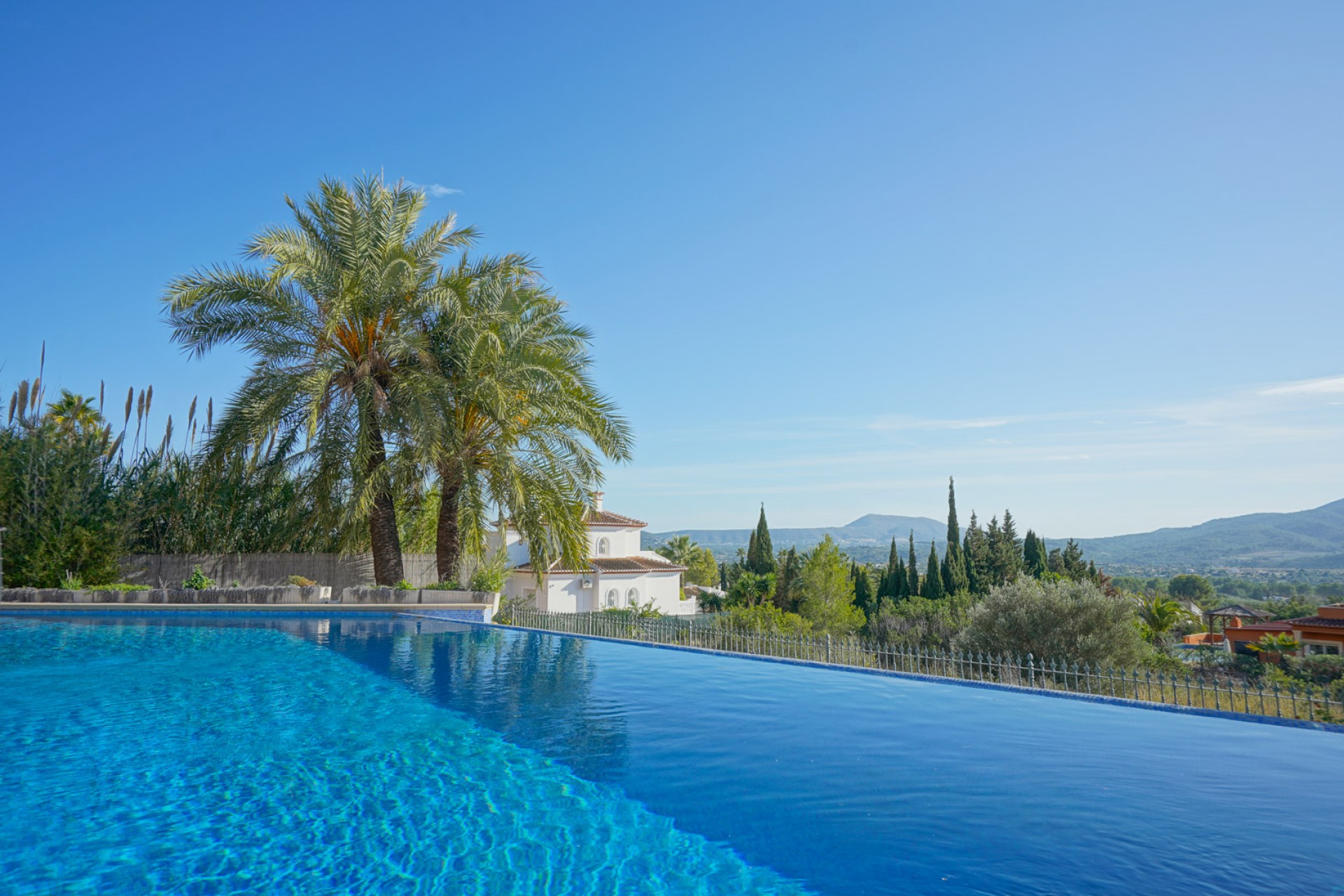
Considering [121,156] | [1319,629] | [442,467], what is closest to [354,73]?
[121,156]

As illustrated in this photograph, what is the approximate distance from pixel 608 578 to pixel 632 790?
2888 centimetres

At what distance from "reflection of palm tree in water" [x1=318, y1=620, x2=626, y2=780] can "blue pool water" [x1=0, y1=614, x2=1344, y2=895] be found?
0.24 feet

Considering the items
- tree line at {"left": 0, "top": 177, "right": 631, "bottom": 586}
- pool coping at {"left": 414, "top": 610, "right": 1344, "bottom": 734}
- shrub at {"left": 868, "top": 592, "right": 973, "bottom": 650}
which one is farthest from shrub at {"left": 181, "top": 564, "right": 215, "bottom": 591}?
shrub at {"left": 868, "top": 592, "right": 973, "bottom": 650}

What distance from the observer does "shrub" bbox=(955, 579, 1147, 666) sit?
632 inches

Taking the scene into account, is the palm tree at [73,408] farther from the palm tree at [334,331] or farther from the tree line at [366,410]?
the palm tree at [334,331]

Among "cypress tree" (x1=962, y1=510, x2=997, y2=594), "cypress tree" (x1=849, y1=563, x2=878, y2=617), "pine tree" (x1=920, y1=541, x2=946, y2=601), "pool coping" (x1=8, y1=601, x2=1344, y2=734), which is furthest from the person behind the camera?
"cypress tree" (x1=849, y1=563, x2=878, y2=617)

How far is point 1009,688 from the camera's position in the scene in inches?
398

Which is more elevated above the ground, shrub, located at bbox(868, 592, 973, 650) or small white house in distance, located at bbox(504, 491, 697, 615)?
small white house in distance, located at bbox(504, 491, 697, 615)

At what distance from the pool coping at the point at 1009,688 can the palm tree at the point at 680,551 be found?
6591 centimetres

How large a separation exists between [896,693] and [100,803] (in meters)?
8.59

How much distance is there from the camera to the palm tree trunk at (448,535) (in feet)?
57.8

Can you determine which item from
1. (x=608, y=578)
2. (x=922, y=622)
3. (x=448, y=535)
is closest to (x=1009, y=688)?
(x=448, y=535)

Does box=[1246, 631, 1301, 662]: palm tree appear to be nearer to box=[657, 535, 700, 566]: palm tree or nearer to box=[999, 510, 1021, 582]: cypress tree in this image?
box=[999, 510, 1021, 582]: cypress tree

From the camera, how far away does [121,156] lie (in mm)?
14336
